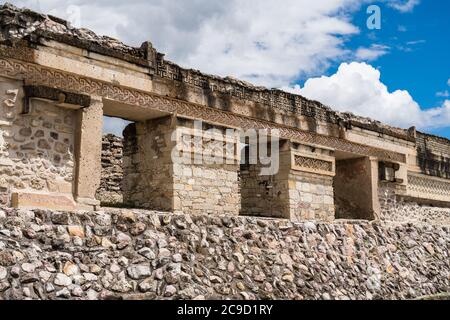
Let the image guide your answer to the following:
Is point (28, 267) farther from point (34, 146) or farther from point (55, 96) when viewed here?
point (55, 96)

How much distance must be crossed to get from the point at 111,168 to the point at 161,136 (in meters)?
3.50

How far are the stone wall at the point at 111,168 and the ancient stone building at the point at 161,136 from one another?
0.26ft

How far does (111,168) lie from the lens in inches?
477

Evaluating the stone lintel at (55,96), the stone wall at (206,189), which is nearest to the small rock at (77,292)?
the stone lintel at (55,96)

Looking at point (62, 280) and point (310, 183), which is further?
point (310, 183)

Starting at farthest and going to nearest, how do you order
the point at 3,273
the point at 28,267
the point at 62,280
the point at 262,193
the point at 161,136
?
the point at 262,193 → the point at 161,136 → the point at 62,280 → the point at 28,267 → the point at 3,273

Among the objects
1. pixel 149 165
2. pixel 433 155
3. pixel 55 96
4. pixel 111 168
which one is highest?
pixel 433 155

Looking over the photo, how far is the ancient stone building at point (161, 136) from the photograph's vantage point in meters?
7.27

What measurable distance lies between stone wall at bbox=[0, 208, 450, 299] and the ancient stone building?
1.27 meters

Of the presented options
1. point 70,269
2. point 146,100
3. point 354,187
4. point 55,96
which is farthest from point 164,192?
point 354,187

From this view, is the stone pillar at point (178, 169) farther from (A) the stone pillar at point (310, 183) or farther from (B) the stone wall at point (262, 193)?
(A) the stone pillar at point (310, 183)

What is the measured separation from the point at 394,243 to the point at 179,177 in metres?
4.43

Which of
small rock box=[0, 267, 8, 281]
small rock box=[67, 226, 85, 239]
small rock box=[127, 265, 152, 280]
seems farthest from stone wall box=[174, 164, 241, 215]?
small rock box=[0, 267, 8, 281]

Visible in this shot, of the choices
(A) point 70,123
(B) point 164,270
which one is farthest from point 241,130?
(B) point 164,270
